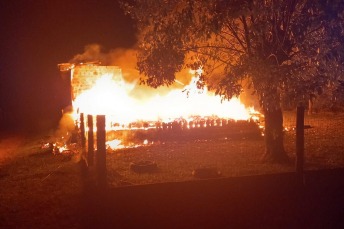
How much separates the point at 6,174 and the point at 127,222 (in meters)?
5.50

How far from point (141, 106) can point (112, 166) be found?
822cm

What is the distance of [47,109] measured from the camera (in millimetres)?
25109

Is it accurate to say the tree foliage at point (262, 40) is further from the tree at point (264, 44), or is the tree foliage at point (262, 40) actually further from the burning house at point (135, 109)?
the burning house at point (135, 109)

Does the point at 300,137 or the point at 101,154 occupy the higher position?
the point at 300,137

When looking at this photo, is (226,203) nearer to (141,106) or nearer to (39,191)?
(39,191)

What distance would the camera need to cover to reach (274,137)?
941 cm

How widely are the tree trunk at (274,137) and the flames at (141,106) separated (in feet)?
16.2

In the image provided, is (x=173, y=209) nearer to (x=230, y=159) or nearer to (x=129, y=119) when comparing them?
(x=230, y=159)

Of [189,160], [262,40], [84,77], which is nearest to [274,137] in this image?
[189,160]

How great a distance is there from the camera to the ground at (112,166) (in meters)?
6.34

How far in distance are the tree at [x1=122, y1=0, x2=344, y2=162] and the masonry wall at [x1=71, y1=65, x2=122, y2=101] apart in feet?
21.5

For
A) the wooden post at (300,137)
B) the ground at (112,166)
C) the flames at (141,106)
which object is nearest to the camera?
the wooden post at (300,137)

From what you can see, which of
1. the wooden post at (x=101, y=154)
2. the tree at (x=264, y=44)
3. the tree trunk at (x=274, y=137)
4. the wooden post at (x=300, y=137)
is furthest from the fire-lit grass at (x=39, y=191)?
the tree trunk at (x=274, y=137)

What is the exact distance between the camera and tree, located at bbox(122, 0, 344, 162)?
23.7 ft
